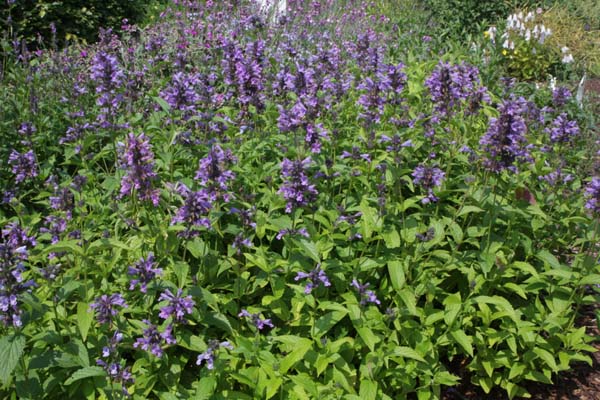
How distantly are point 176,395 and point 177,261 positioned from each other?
755mm

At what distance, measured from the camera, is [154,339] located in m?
2.71

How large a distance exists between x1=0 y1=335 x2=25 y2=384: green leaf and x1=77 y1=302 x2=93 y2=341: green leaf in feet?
0.92

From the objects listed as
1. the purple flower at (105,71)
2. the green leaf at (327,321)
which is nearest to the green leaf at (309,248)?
the green leaf at (327,321)

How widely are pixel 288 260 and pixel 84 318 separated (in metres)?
1.16

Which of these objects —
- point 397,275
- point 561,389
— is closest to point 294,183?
point 397,275

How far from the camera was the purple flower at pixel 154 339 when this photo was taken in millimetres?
2668

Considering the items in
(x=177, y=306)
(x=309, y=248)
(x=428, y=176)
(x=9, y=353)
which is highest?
(x=428, y=176)

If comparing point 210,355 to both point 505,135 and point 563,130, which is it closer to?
point 505,135

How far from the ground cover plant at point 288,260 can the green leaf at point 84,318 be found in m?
0.01

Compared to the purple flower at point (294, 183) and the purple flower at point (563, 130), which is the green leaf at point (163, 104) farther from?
the purple flower at point (563, 130)

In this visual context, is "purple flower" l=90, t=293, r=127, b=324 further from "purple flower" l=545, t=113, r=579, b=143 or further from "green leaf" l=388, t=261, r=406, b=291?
"purple flower" l=545, t=113, r=579, b=143

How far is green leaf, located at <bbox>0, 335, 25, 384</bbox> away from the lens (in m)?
2.32

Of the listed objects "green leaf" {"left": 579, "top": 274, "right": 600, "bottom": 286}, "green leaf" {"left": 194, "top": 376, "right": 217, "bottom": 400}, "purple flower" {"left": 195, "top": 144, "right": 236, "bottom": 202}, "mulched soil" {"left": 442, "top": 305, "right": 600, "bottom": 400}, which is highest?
"purple flower" {"left": 195, "top": 144, "right": 236, "bottom": 202}

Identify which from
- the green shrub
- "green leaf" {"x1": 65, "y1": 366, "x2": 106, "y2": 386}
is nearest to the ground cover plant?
"green leaf" {"x1": 65, "y1": 366, "x2": 106, "y2": 386}
